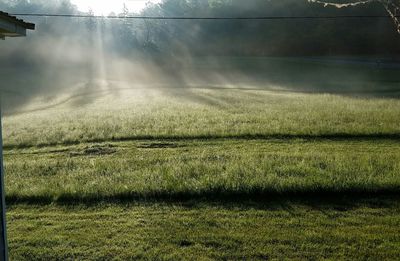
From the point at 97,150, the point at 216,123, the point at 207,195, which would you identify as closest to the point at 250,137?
the point at 216,123

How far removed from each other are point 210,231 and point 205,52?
259 feet

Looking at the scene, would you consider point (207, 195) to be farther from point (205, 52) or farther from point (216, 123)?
point (205, 52)

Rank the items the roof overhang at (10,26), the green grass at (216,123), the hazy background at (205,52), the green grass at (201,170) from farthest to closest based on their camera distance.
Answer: the hazy background at (205,52) < the green grass at (216,123) < the green grass at (201,170) < the roof overhang at (10,26)

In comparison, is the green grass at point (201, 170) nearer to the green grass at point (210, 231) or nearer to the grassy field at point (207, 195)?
the grassy field at point (207, 195)

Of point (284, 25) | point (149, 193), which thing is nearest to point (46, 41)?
point (284, 25)

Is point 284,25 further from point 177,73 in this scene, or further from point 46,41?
point 46,41

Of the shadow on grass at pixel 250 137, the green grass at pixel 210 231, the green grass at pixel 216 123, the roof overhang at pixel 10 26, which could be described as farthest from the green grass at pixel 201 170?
the roof overhang at pixel 10 26

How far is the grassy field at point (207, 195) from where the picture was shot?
20.5ft

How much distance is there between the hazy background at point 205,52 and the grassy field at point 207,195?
2316cm

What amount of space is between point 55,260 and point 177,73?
54.5 meters

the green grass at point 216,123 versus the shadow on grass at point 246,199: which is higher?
the green grass at point 216,123

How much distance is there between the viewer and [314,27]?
75125 mm

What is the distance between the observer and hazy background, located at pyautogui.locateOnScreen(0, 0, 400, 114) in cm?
4722

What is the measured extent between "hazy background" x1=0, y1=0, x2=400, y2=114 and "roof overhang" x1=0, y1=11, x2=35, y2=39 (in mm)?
29478
